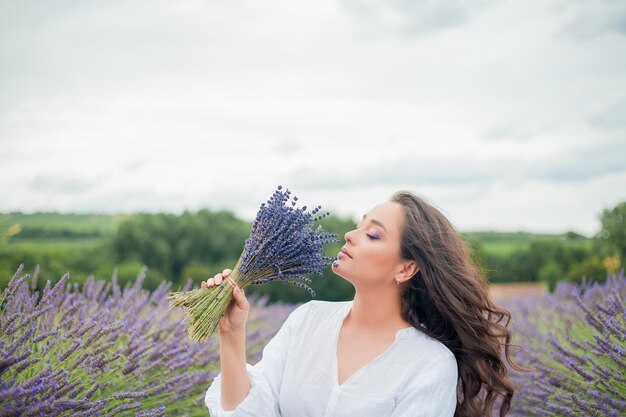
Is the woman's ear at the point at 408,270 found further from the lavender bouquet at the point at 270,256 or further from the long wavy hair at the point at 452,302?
the lavender bouquet at the point at 270,256

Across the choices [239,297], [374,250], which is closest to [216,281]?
[239,297]

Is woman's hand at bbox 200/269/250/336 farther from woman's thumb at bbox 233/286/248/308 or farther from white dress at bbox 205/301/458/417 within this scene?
white dress at bbox 205/301/458/417

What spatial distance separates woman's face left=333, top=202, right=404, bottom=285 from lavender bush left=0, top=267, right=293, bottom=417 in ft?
2.76

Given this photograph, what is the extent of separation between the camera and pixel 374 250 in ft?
7.72

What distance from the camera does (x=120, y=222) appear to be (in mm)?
11594

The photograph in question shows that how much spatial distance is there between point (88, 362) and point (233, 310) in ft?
2.31

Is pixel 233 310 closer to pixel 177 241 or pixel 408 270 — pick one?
pixel 408 270

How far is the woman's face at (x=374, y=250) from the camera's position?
2.32 meters

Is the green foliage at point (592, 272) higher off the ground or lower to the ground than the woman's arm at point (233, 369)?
lower

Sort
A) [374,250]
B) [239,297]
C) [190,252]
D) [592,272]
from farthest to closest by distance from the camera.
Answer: [190,252], [592,272], [374,250], [239,297]

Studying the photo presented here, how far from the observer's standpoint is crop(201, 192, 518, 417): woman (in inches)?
88.7

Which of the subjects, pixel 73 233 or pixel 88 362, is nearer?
pixel 88 362

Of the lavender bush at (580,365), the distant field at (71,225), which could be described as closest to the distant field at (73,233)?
the distant field at (71,225)

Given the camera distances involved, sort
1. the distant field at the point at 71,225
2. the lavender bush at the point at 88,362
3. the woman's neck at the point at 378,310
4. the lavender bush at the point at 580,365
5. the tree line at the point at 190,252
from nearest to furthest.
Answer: the lavender bush at the point at 88,362, the woman's neck at the point at 378,310, the lavender bush at the point at 580,365, the tree line at the point at 190,252, the distant field at the point at 71,225
